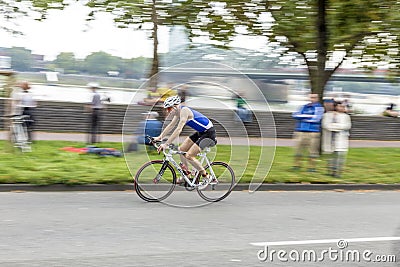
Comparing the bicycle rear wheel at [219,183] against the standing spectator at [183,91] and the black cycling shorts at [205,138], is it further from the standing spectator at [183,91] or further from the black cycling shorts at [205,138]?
the standing spectator at [183,91]

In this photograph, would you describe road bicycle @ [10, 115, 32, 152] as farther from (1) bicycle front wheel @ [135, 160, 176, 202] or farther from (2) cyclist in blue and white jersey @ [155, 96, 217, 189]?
(2) cyclist in blue and white jersey @ [155, 96, 217, 189]

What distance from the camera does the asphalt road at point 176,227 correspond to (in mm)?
7344

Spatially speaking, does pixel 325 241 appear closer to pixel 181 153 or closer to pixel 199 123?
pixel 199 123

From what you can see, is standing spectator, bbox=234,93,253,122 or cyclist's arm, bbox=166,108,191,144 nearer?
cyclist's arm, bbox=166,108,191,144

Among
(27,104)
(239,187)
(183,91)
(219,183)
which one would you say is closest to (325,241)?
(219,183)

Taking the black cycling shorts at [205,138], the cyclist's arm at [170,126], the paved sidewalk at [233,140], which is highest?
the cyclist's arm at [170,126]

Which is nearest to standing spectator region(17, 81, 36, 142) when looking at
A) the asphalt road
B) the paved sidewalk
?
the paved sidewalk

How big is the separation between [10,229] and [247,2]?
10645 mm

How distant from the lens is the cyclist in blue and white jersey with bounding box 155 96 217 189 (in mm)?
10922

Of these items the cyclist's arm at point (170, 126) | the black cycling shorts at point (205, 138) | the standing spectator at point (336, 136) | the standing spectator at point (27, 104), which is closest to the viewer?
the cyclist's arm at point (170, 126)

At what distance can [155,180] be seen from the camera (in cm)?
1140

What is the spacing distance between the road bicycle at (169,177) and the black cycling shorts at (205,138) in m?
0.12

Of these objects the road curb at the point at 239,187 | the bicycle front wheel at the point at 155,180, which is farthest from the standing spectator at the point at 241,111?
the road curb at the point at 239,187

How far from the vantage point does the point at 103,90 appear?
947 inches
